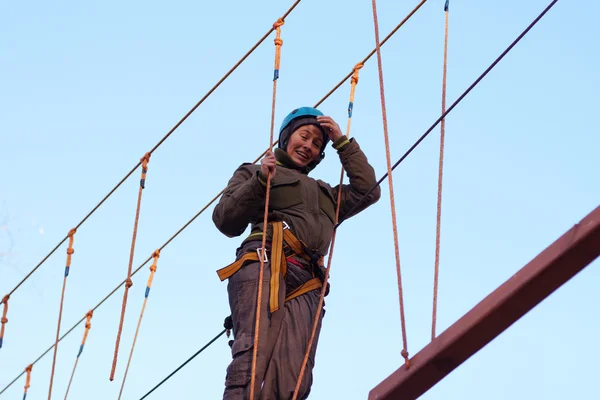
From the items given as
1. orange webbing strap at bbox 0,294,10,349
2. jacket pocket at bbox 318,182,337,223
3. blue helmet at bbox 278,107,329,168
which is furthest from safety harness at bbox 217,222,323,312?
orange webbing strap at bbox 0,294,10,349

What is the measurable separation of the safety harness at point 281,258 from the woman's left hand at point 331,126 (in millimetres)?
619

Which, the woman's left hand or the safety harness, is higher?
the woman's left hand

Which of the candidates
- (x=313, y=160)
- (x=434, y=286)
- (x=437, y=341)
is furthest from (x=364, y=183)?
(x=437, y=341)

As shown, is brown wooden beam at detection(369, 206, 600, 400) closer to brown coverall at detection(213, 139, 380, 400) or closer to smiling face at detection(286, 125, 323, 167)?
brown coverall at detection(213, 139, 380, 400)

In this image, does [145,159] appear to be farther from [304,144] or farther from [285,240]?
[285,240]

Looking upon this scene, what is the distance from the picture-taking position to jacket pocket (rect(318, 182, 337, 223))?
21.5ft

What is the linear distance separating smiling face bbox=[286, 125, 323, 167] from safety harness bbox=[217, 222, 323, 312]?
0.56m

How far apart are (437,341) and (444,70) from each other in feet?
5.51

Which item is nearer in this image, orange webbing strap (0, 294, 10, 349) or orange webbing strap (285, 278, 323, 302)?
orange webbing strap (285, 278, 323, 302)

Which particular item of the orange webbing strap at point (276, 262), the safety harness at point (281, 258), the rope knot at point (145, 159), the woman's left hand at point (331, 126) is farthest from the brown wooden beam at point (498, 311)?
the rope knot at point (145, 159)

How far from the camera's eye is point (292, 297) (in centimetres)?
618

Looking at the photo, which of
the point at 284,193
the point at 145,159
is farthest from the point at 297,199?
the point at 145,159

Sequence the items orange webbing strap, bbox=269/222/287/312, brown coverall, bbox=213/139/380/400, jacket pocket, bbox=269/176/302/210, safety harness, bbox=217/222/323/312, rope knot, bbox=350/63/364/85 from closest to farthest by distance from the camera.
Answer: brown coverall, bbox=213/139/380/400, orange webbing strap, bbox=269/222/287/312, safety harness, bbox=217/222/323/312, jacket pocket, bbox=269/176/302/210, rope knot, bbox=350/63/364/85

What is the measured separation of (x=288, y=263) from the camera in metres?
6.25
